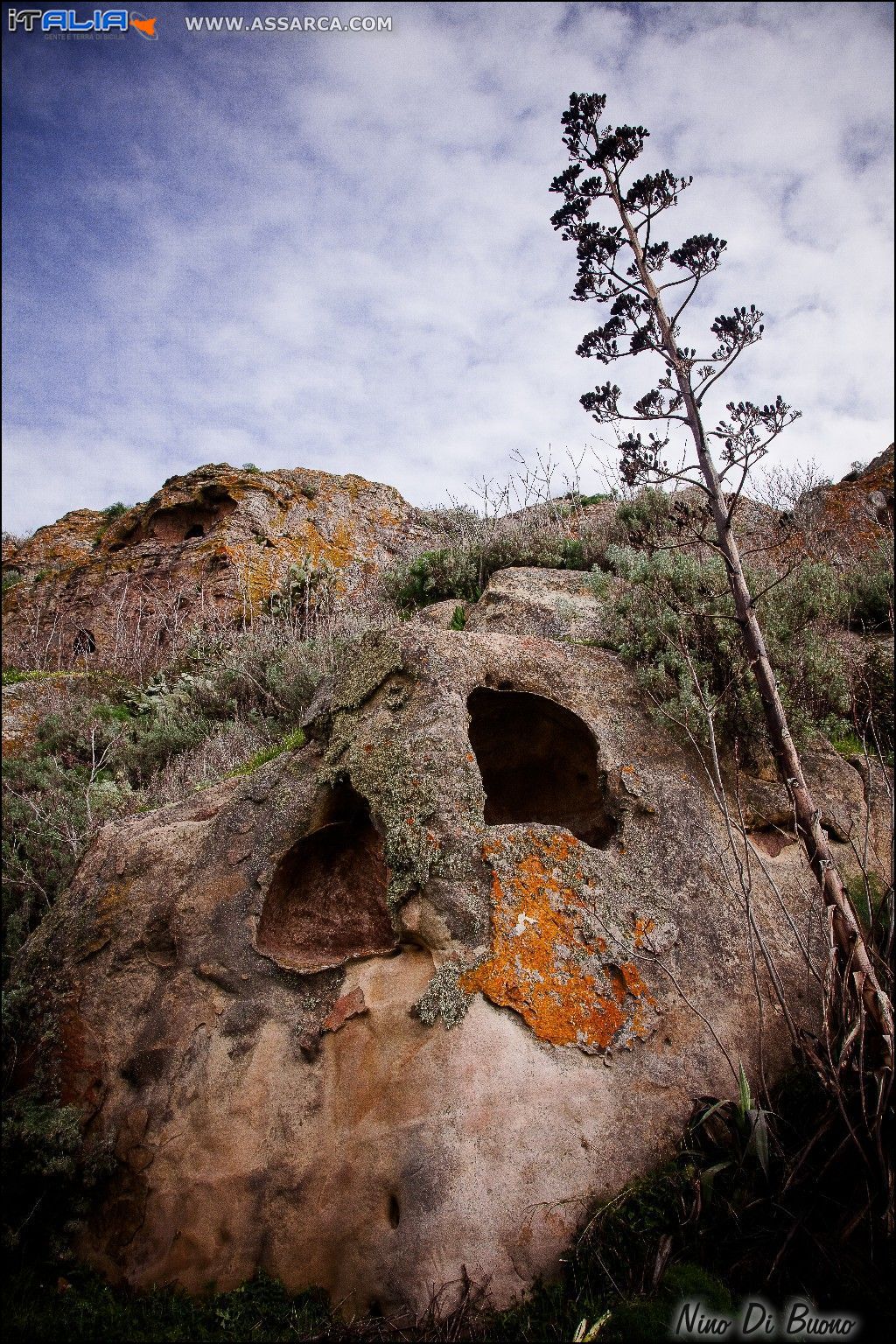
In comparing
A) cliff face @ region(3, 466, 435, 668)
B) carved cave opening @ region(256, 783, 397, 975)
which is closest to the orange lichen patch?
carved cave opening @ region(256, 783, 397, 975)

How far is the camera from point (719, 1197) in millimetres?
3164

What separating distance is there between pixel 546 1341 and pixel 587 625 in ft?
17.4

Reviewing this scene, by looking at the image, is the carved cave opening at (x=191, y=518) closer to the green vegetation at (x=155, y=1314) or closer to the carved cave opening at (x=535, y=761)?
the carved cave opening at (x=535, y=761)

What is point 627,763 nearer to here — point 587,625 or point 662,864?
point 662,864

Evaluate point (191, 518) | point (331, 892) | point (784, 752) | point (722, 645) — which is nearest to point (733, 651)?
point (722, 645)

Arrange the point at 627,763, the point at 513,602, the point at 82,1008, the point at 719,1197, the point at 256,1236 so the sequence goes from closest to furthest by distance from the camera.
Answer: the point at 719,1197 → the point at 256,1236 → the point at 82,1008 → the point at 627,763 → the point at 513,602

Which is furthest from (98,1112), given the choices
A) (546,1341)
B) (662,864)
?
(662,864)

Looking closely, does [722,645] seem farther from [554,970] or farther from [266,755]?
[266,755]

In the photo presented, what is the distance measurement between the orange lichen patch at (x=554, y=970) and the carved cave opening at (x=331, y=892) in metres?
0.86

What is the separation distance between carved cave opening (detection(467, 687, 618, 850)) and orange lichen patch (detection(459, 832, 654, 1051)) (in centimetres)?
122

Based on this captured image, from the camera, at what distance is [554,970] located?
3768mm

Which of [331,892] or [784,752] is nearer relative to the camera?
[784,752]

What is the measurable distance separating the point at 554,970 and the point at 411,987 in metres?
0.78

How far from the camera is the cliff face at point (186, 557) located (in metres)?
13.1
